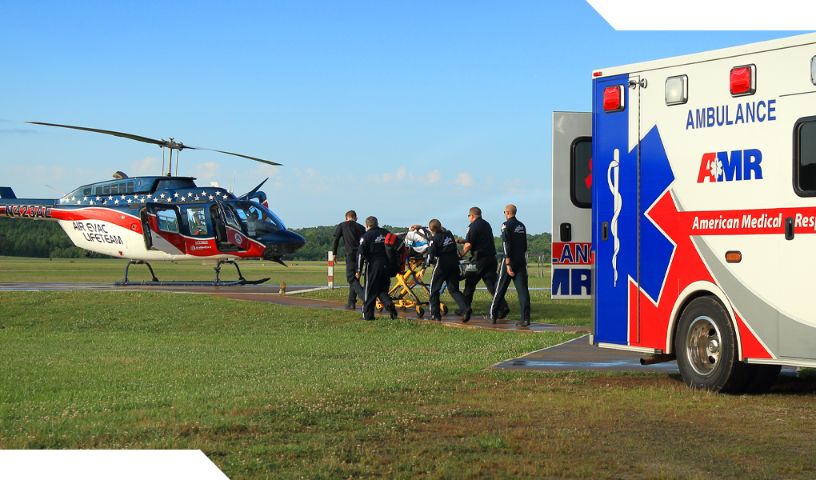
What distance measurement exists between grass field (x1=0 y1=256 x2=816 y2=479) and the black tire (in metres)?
0.18

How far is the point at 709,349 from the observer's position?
1157cm

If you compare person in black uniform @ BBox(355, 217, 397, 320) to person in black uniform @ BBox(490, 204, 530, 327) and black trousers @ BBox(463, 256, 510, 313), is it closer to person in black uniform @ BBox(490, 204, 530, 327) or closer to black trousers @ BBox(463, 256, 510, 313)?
black trousers @ BBox(463, 256, 510, 313)

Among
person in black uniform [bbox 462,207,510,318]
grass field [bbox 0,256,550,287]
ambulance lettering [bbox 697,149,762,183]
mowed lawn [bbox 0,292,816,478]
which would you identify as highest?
ambulance lettering [bbox 697,149,762,183]

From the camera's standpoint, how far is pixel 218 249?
35.5 meters

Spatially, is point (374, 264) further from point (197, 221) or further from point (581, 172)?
point (197, 221)

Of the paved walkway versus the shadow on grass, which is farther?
the paved walkway

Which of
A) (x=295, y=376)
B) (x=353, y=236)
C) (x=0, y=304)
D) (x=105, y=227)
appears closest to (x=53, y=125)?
(x=0, y=304)

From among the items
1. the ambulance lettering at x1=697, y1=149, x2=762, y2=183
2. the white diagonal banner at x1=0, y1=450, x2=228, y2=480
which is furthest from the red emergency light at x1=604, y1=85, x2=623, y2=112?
the white diagonal banner at x1=0, y1=450, x2=228, y2=480

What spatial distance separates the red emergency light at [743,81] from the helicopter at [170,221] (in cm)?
2398

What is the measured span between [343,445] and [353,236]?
47.1 ft

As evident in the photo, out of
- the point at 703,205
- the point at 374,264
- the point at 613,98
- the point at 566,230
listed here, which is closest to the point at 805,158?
the point at 703,205

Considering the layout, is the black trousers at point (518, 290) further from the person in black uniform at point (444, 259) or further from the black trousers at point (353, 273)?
the black trousers at point (353, 273)

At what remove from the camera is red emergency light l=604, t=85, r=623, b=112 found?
485 inches

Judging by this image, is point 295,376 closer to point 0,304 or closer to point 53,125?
point 0,304
